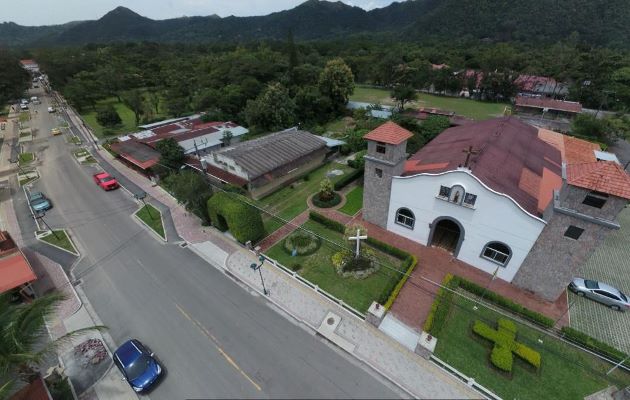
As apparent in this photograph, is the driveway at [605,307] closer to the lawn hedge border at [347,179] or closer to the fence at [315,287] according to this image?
the fence at [315,287]

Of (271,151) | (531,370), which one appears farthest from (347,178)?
(531,370)

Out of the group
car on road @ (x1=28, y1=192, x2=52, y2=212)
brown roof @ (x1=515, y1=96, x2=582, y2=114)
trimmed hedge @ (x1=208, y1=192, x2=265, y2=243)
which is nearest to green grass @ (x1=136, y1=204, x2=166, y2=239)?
trimmed hedge @ (x1=208, y1=192, x2=265, y2=243)

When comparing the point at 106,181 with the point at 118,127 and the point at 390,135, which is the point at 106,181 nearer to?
the point at 118,127

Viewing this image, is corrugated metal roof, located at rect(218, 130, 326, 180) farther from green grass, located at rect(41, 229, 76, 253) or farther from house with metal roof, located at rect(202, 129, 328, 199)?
green grass, located at rect(41, 229, 76, 253)

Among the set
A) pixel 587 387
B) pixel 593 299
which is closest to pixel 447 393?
pixel 587 387

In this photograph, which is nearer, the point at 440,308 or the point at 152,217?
the point at 440,308

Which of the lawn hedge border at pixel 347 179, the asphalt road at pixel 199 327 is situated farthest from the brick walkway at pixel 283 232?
the lawn hedge border at pixel 347 179
